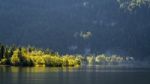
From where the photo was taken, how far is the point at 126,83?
346 feet

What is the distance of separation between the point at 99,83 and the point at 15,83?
22.0 m

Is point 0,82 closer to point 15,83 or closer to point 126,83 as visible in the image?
point 15,83

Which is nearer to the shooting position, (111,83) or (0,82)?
(0,82)

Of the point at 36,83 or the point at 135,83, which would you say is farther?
the point at 135,83

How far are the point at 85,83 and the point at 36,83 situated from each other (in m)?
13.2

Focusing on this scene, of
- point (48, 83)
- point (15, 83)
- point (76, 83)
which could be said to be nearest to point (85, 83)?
point (76, 83)

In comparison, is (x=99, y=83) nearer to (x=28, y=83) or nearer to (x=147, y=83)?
(x=147, y=83)

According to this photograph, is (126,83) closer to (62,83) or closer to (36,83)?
(62,83)

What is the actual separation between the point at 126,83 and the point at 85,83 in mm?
10700

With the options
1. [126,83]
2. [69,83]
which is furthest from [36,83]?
[126,83]

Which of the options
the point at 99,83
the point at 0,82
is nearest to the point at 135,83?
the point at 99,83

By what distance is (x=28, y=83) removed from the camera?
3772 inches

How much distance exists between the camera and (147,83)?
105 meters

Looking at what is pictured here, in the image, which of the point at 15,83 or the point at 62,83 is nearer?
the point at 15,83
